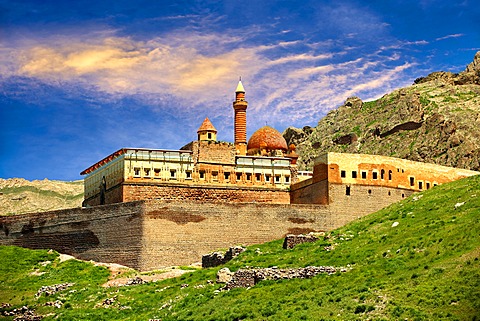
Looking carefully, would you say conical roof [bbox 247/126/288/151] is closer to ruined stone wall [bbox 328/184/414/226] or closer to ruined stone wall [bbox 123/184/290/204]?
ruined stone wall [bbox 123/184/290/204]

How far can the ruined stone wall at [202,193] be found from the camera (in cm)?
7606

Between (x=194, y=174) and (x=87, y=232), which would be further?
(x=194, y=174)

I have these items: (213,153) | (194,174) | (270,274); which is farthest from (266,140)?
(270,274)

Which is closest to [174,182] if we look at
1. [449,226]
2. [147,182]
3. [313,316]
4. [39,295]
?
[147,182]

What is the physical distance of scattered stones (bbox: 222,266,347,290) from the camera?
4236 cm

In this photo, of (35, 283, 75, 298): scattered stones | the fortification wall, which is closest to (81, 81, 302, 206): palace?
the fortification wall

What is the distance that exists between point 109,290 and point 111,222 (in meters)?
15.0

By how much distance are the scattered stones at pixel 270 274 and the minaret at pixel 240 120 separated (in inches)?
1764

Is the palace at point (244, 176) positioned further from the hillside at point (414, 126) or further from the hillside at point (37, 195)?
→ the hillside at point (37, 195)

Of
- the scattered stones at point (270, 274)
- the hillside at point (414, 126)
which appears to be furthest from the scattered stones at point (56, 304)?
the hillside at point (414, 126)

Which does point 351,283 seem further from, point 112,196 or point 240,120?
point 240,120

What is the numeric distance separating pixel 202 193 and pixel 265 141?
14.3 meters

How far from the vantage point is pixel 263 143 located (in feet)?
296

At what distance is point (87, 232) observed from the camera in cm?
7012
